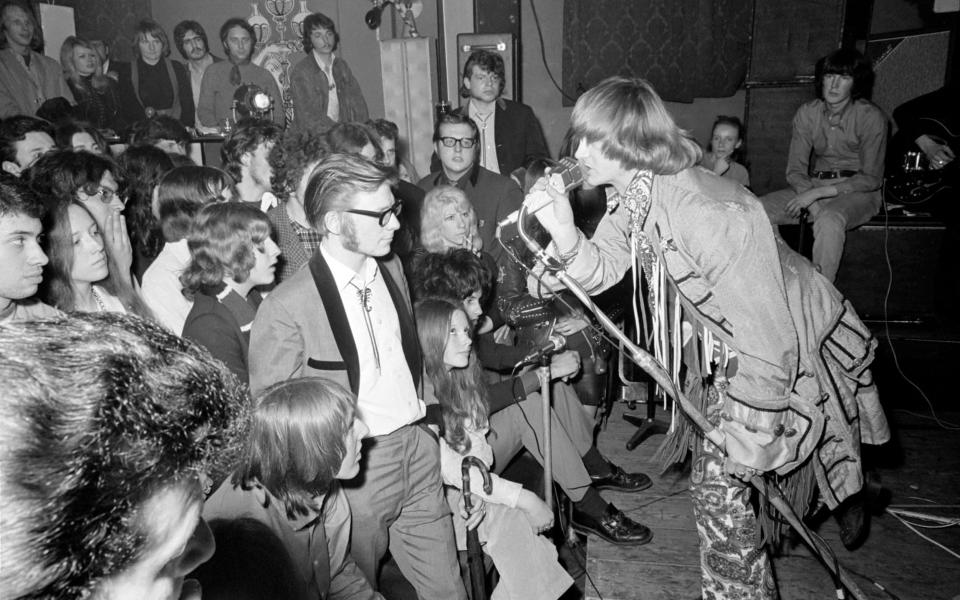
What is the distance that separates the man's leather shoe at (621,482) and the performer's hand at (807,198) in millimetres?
2588

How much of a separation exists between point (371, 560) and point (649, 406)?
223 centimetres

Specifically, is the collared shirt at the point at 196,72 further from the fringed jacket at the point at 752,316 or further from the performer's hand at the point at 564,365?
the fringed jacket at the point at 752,316

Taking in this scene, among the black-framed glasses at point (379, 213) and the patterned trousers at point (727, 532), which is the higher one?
the black-framed glasses at point (379, 213)

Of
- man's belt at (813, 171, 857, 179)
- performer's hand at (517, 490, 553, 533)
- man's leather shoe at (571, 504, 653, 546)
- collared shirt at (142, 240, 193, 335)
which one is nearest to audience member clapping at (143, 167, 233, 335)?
collared shirt at (142, 240, 193, 335)

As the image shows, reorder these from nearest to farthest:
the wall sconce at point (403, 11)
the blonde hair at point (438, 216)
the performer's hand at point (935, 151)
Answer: the blonde hair at point (438, 216) → the performer's hand at point (935, 151) → the wall sconce at point (403, 11)

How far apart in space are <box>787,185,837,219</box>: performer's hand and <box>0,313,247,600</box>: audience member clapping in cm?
483

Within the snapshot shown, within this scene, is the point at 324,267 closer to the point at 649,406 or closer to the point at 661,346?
the point at 661,346

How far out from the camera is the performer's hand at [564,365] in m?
2.88

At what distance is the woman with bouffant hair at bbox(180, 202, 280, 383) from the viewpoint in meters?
2.36

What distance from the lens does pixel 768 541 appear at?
6.95 ft

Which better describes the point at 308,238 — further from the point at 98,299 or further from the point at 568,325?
the point at 568,325

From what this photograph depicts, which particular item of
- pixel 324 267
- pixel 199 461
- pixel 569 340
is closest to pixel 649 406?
pixel 569 340

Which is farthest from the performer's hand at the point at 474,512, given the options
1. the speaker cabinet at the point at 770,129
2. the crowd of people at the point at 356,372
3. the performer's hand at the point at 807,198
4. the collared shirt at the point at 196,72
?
the collared shirt at the point at 196,72

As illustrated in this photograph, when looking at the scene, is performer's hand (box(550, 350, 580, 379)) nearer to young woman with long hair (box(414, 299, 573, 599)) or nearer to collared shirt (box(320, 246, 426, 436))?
young woman with long hair (box(414, 299, 573, 599))
